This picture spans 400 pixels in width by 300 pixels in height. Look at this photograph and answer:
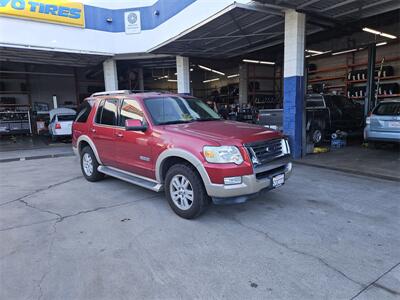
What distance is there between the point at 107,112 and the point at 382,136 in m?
7.63

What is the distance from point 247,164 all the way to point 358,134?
34.3ft

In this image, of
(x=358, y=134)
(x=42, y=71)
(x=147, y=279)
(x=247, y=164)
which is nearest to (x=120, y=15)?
(x=42, y=71)

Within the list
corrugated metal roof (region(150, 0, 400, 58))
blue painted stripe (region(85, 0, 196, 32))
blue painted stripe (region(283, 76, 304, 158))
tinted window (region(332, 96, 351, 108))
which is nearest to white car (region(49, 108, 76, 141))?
blue painted stripe (region(85, 0, 196, 32))

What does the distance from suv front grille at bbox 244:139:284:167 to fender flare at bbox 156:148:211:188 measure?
658 millimetres

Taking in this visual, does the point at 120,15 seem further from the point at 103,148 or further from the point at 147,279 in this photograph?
the point at 147,279

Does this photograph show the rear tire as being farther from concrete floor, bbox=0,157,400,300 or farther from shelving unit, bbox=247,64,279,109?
shelving unit, bbox=247,64,279,109

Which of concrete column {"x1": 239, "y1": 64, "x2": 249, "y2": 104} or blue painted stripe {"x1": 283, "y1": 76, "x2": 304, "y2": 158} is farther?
concrete column {"x1": 239, "y1": 64, "x2": 249, "y2": 104}

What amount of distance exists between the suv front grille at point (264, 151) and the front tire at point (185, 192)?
0.79 m

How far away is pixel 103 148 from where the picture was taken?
18.3 ft

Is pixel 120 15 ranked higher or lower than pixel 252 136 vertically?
higher

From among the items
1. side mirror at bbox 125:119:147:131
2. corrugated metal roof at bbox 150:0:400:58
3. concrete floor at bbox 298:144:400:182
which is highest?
corrugated metal roof at bbox 150:0:400:58

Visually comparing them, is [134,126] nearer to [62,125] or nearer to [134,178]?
[134,178]

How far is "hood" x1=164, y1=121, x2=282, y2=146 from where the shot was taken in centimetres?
374

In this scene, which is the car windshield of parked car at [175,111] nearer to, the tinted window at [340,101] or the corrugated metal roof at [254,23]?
the corrugated metal roof at [254,23]
